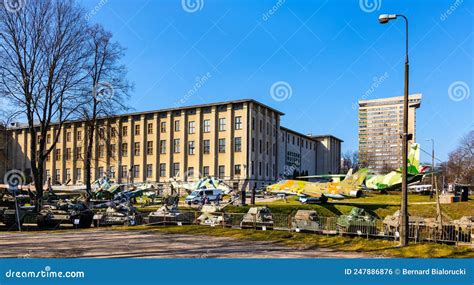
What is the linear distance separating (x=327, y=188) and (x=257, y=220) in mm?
21991

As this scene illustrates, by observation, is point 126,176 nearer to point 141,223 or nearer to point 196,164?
point 196,164

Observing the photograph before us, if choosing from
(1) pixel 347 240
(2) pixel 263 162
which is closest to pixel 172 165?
(2) pixel 263 162

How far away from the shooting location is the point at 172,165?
237 ft

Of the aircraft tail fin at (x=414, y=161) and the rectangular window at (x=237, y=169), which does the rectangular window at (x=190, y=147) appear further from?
the aircraft tail fin at (x=414, y=161)

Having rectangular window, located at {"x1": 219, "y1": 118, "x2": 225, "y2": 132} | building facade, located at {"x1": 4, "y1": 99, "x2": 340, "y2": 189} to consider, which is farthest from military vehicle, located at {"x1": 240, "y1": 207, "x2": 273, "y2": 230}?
rectangular window, located at {"x1": 219, "y1": 118, "x2": 225, "y2": 132}

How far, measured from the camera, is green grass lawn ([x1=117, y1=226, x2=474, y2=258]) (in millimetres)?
14760

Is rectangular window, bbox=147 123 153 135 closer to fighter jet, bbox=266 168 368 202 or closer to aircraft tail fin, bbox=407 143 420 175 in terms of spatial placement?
fighter jet, bbox=266 168 368 202

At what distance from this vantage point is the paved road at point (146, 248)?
46.9 ft

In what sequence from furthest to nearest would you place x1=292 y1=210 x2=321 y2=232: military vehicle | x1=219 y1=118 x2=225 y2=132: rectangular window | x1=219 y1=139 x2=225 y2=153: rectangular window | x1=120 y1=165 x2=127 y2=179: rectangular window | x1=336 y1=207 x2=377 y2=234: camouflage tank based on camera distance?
x1=120 y1=165 x2=127 y2=179: rectangular window → x1=219 y1=118 x2=225 y2=132: rectangular window → x1=219 y1=139 x2=225 y2=153: rectangular window → x1=292 y1=210 x2=321 y2=232: military vehicle → x1=336 y1=207 x2=377 y2=234: camouflage tank

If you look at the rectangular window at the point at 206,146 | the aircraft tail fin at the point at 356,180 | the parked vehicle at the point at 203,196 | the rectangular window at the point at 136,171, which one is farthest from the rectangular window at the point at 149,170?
the aircraft tail fin at the point at 356,180

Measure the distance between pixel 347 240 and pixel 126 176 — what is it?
63.3 meters

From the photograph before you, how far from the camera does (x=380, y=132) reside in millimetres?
117812

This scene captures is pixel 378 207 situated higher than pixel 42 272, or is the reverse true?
pixel 42 272

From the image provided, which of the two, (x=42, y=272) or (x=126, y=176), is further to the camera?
(x=126, y=176)
